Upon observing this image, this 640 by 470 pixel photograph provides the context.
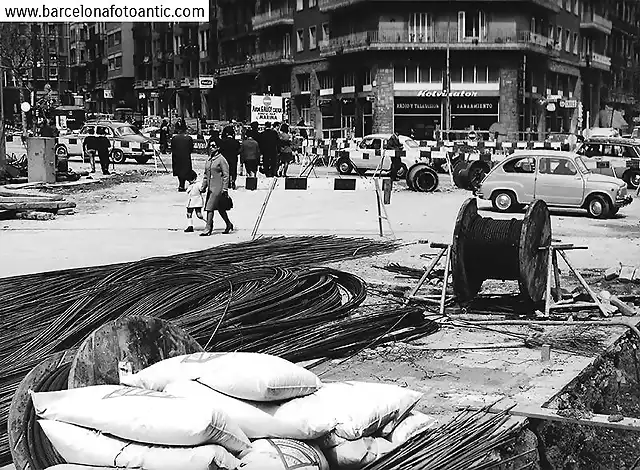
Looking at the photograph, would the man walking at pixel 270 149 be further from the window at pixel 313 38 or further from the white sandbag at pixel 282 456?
the window at pixel 313 38

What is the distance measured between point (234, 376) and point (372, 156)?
93.9ft

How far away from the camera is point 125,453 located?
163 inches

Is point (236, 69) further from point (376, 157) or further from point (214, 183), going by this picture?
point (214, 183)

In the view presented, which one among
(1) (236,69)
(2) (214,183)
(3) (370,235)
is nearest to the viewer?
(2) (214,183)

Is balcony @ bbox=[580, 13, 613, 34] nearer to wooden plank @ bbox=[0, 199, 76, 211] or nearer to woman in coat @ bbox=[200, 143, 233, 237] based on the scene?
wooden plank @ bbox=[0, 199, 76, 211]

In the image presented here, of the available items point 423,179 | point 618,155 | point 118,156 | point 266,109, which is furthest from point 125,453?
point 266,109

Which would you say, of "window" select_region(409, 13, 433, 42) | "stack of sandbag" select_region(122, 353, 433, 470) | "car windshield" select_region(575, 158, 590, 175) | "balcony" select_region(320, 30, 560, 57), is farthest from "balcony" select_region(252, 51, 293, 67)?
"stack of sandbag" select_region(122, 353, 433, 470)

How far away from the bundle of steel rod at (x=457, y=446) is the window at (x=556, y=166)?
16092mm

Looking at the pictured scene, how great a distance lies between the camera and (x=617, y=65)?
9012 centimetres

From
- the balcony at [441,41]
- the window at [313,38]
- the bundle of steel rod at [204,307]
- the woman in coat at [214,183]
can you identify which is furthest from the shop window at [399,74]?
the bundle of steel rod at [204,307]

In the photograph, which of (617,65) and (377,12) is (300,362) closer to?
(377,12)

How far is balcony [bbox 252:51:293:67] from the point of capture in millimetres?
74562

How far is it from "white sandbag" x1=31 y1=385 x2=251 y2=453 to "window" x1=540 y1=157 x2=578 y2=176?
17.8 m

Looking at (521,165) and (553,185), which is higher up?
(521,165)
